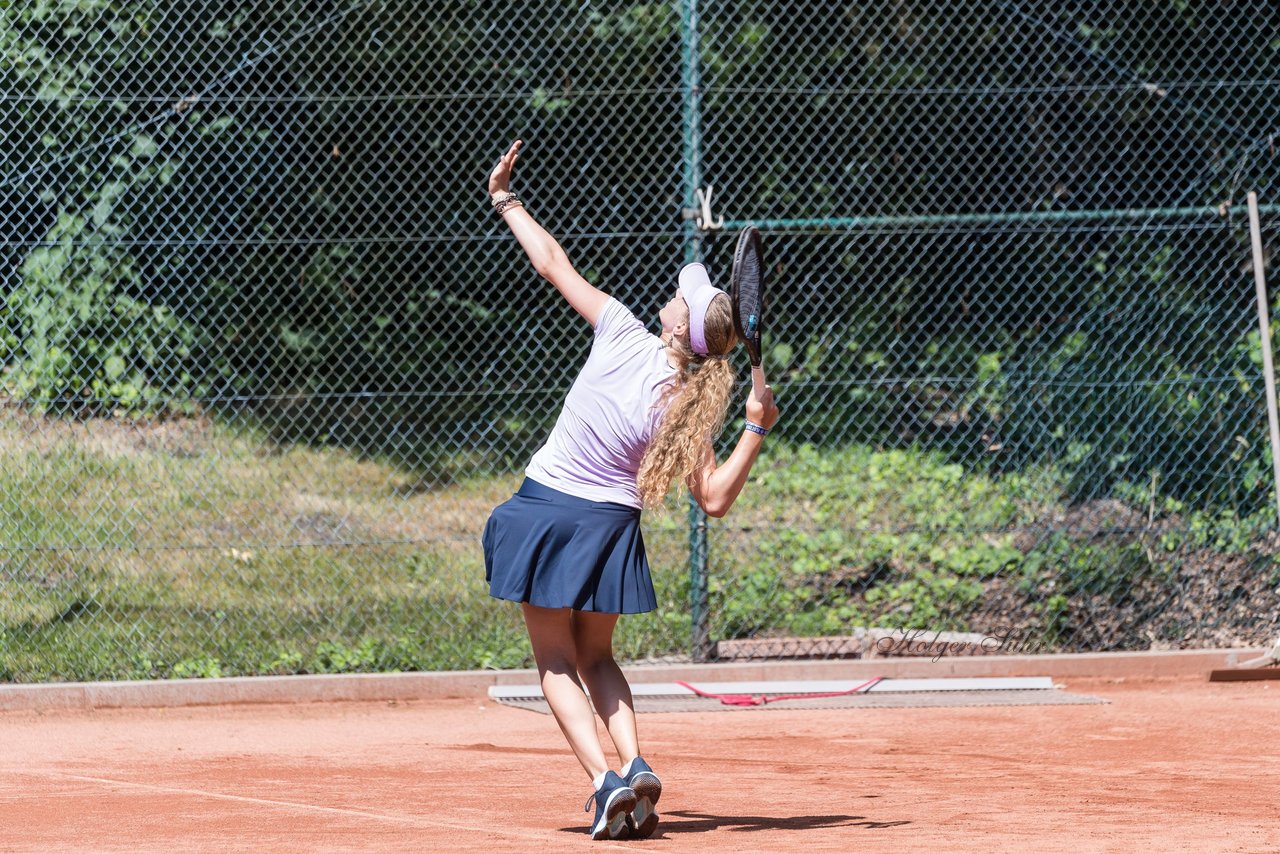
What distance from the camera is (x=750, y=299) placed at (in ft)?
13.5

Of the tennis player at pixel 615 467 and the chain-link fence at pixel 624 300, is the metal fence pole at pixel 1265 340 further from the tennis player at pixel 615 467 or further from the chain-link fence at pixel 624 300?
the tennis player at pixel 615 467

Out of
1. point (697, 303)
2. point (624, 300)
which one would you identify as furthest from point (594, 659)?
point (624, 300)

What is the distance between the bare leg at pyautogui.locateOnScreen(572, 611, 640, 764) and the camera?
430cm

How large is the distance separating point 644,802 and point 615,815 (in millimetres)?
103

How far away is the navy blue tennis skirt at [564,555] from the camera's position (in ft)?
13.6

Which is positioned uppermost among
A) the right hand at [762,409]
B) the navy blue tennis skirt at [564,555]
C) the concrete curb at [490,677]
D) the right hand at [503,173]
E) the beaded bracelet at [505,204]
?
the right hand at [503,173]

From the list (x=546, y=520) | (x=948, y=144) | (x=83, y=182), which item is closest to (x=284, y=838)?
(x=546, y=520)

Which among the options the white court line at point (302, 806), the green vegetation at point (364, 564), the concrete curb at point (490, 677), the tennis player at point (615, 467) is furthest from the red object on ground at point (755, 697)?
the tennis player at point (615, 467)

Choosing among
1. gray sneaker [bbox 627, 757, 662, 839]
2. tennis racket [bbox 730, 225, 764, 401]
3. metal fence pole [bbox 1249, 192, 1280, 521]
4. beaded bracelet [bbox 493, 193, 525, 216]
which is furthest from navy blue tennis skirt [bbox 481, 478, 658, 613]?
metal fence pole [bbox 1249, 192, 1280, 521]

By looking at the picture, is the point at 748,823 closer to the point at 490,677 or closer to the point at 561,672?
the point at 561,672

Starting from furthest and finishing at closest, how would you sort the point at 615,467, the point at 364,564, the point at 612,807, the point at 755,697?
the point at 364,564
the point at 755,697
the point at 615,467
the point at 612,807

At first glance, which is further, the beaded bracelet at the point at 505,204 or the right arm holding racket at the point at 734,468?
the beaded bracelet at the point at 505,204

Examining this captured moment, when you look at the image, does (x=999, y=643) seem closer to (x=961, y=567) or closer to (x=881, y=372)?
(x=961, y=567)

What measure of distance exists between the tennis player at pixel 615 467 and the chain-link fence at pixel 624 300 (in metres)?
3.01
